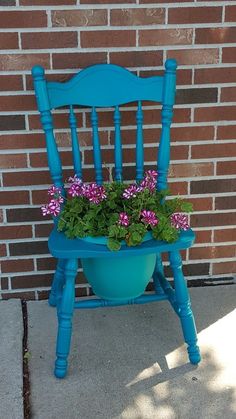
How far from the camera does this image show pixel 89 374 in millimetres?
2297

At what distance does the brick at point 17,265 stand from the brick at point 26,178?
0.36 m

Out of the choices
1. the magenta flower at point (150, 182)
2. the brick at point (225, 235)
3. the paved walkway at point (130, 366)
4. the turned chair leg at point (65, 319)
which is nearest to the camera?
the paved walkway at point (130, 366)

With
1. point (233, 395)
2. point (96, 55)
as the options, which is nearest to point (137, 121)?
point (96, 55)

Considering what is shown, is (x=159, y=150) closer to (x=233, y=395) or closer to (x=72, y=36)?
(x=72, y=36)

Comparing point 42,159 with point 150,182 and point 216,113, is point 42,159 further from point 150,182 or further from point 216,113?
point 216,113

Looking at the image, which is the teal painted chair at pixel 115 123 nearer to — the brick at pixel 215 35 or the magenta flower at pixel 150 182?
the magenta flower at pixel 150 182

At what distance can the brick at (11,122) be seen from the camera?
2.59m

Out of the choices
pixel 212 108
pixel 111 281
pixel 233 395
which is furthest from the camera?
pixel 212 108

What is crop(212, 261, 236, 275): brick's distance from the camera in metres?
2.95

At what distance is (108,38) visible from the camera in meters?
2.56

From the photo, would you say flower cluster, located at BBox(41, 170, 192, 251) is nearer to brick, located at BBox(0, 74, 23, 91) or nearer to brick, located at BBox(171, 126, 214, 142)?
brick, located at BBox(171, 126, 214, 142)

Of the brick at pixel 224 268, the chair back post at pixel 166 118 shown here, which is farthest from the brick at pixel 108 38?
the brick at pixel 224 268

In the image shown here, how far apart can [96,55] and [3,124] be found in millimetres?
485

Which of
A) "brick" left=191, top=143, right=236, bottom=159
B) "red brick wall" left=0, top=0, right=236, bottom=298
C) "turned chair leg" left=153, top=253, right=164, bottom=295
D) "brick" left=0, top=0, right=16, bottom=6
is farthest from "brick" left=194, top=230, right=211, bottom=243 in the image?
"brick" left=0, top=0, right=16, bottom=6
